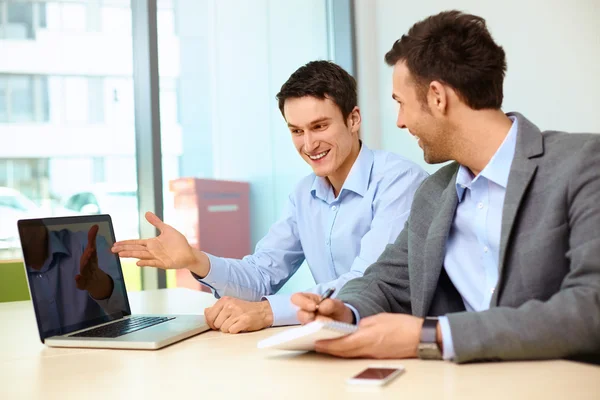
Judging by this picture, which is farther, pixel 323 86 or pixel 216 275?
pixel 323 86

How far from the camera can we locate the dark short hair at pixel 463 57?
63.2 inches

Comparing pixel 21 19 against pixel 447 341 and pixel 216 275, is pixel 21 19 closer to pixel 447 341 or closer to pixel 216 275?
pixel 216 275

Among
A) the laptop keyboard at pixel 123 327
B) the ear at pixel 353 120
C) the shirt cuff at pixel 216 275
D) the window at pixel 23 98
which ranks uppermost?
the window at pixel 23 98

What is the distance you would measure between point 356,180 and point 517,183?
983 millimetres

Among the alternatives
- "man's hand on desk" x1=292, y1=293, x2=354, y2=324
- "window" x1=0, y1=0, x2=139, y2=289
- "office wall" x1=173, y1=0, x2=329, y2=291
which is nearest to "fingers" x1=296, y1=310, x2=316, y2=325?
"man's hand on desk" x1=292, y1=293, x2=354, y2=324

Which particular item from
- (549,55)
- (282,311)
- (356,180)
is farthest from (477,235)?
(549,55)

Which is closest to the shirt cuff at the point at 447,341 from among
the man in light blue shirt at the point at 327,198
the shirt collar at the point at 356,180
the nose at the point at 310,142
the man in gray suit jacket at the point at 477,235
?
the man in gray suit jacket at the point at 477,235

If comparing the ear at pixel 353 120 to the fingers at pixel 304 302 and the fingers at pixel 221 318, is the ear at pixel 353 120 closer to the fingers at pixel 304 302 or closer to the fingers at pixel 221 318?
the fingers at pixel 221 318

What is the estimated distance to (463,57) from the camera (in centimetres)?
161

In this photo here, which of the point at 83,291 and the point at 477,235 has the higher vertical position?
the point at 477,235

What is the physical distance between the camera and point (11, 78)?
13.5 feet

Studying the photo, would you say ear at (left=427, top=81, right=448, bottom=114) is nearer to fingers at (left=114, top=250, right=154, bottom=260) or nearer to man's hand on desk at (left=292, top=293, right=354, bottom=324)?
man's hand on desk at (left=292, top=293, right=354, bottom=324)

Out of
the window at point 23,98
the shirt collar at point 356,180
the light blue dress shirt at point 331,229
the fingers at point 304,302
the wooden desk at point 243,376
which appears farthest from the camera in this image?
the window at point 23,98

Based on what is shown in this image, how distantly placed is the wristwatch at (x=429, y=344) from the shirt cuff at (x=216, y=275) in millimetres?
972
